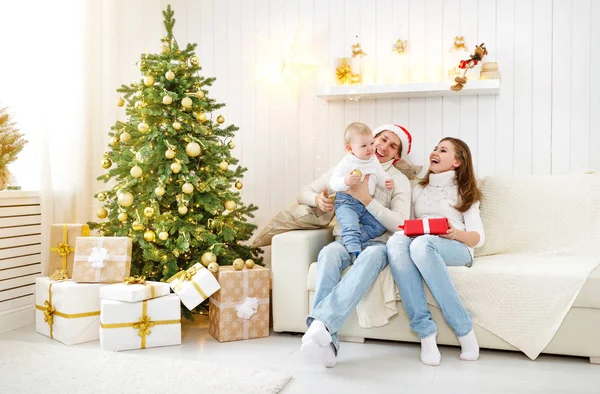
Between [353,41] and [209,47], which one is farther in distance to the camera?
[209,47]

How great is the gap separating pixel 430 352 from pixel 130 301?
1.28m

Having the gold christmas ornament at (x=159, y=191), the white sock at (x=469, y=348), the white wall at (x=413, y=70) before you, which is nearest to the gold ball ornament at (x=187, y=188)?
the gold christmas ornament at (x=159, y=191)

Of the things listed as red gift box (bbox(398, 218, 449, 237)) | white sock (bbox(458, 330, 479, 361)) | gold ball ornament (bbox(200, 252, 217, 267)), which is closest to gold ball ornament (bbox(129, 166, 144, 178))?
gold ball ornament (bbox(200, 252, 217, 267))

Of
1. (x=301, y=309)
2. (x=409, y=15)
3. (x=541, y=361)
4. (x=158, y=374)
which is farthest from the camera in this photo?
(x=409, y=15)

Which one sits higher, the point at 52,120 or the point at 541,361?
the point at 52,120

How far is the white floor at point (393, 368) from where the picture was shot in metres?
1.99

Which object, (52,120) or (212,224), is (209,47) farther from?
(212,224)

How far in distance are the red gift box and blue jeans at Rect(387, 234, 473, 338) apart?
0.06 metres

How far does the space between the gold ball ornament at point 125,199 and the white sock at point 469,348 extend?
1.67 meters

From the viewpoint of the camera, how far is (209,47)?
12.4 ft

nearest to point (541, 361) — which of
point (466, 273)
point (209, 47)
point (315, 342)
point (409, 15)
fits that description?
point (466, 273)

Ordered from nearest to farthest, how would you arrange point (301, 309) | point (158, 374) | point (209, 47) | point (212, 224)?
point (158, 374) < point (301, 309) < point (212, 224) < point (209, 47)

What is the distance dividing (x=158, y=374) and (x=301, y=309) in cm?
78

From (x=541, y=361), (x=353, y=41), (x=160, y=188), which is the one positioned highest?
(x=353, y=41)
